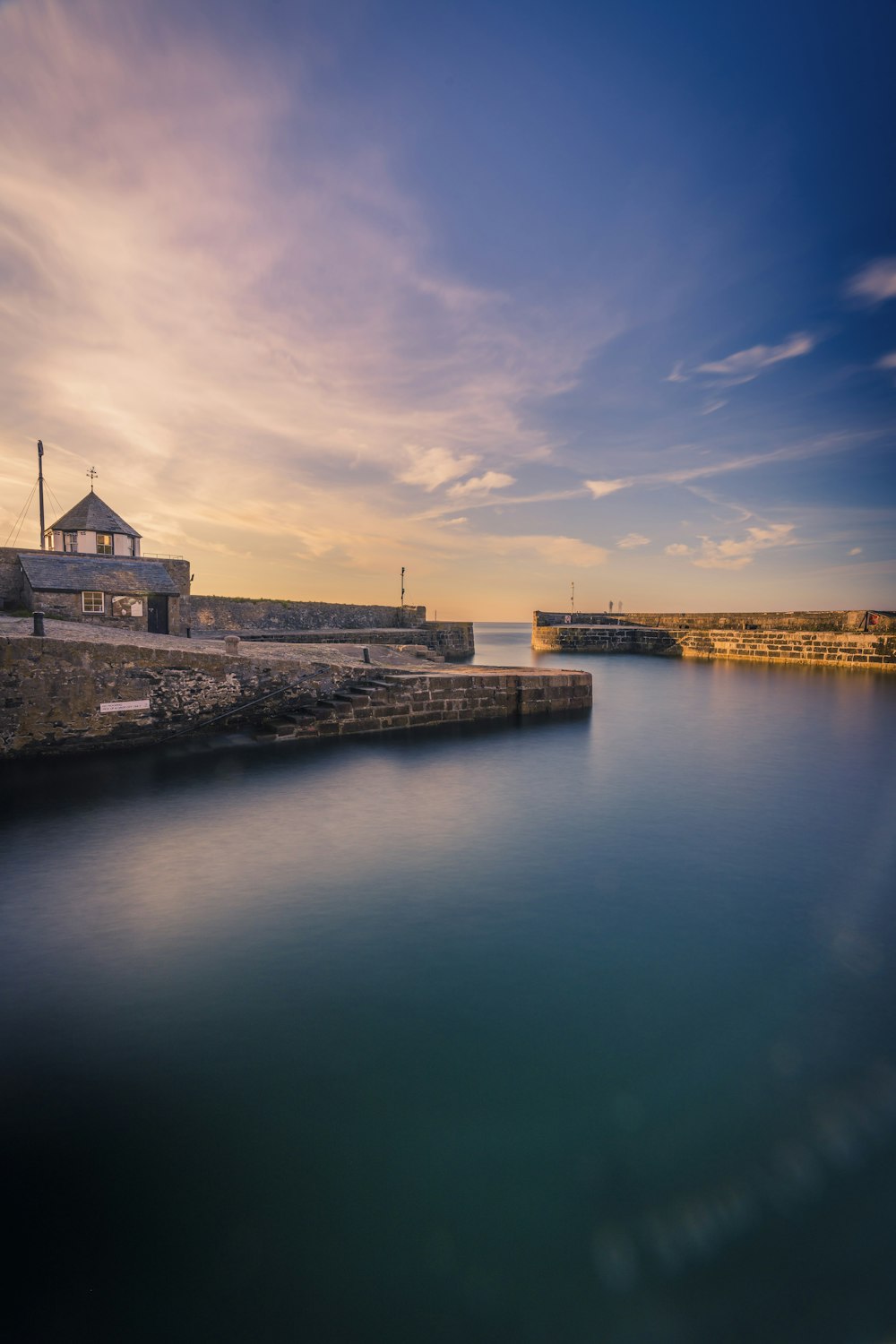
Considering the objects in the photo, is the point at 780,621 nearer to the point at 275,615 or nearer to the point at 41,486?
the point at 275,615

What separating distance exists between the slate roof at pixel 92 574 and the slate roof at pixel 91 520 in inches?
241

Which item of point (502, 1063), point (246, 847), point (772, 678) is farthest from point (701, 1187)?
point (772, 678)

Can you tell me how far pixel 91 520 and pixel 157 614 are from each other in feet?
27.6

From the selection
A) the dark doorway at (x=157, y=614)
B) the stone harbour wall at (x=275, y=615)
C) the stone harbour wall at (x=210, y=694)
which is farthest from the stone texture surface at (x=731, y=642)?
the dark doorway at (x=157, y=614)

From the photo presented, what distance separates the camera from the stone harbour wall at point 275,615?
28.3m

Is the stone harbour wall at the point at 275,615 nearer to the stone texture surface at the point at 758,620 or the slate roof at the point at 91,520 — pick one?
the slate roof at the point at 91,520

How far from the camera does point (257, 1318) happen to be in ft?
7.32

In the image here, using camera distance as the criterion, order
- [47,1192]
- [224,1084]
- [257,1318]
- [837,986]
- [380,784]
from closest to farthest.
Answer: [257,1318] < [47,1192] < [224,1084] < [837,986] < [380,784]

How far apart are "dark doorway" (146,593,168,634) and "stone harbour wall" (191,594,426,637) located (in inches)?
103

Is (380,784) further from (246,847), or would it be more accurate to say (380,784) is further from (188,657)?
(188,657)

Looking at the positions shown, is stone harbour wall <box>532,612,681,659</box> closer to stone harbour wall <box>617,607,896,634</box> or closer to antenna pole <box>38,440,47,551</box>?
stone harbour wall <box>617,607,896,634</box>

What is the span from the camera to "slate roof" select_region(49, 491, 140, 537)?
27250mm

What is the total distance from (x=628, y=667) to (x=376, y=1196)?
28587 mm

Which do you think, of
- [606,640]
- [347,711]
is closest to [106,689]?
[347,711]
